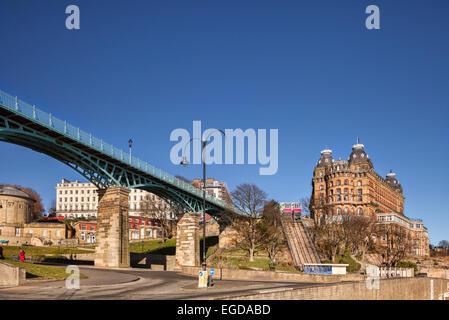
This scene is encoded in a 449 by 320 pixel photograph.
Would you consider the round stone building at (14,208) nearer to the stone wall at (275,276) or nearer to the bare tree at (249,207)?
the bare tree at (249,207)

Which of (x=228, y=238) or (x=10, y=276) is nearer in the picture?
(x=10, y=276)

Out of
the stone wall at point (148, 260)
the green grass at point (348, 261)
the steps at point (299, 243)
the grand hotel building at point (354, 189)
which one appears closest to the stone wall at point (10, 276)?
the steps at point (299, 243)

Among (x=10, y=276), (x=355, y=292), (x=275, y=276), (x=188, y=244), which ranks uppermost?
(x=10, y=276)

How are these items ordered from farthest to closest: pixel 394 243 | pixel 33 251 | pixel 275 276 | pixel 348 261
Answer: pixel 394 243 < pixel 348 261 < pixel 33 251 < pixel 275 276

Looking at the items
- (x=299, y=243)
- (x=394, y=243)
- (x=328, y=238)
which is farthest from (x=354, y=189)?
(x=299, y=243)

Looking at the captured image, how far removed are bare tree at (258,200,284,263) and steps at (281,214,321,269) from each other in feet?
6.29

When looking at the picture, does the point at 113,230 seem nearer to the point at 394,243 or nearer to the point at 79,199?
the point at 394,243

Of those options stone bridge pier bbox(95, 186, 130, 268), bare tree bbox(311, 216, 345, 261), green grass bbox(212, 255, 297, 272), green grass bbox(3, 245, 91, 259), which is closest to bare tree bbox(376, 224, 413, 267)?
bare tree bbox(311, 216, 345, 261)

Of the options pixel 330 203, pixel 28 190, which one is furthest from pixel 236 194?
pixel 28 190

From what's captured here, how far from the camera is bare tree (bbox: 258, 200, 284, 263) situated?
64.6m

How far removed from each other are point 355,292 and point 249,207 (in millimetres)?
41717

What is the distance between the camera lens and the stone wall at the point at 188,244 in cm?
6438

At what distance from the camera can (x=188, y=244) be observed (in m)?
65.0
